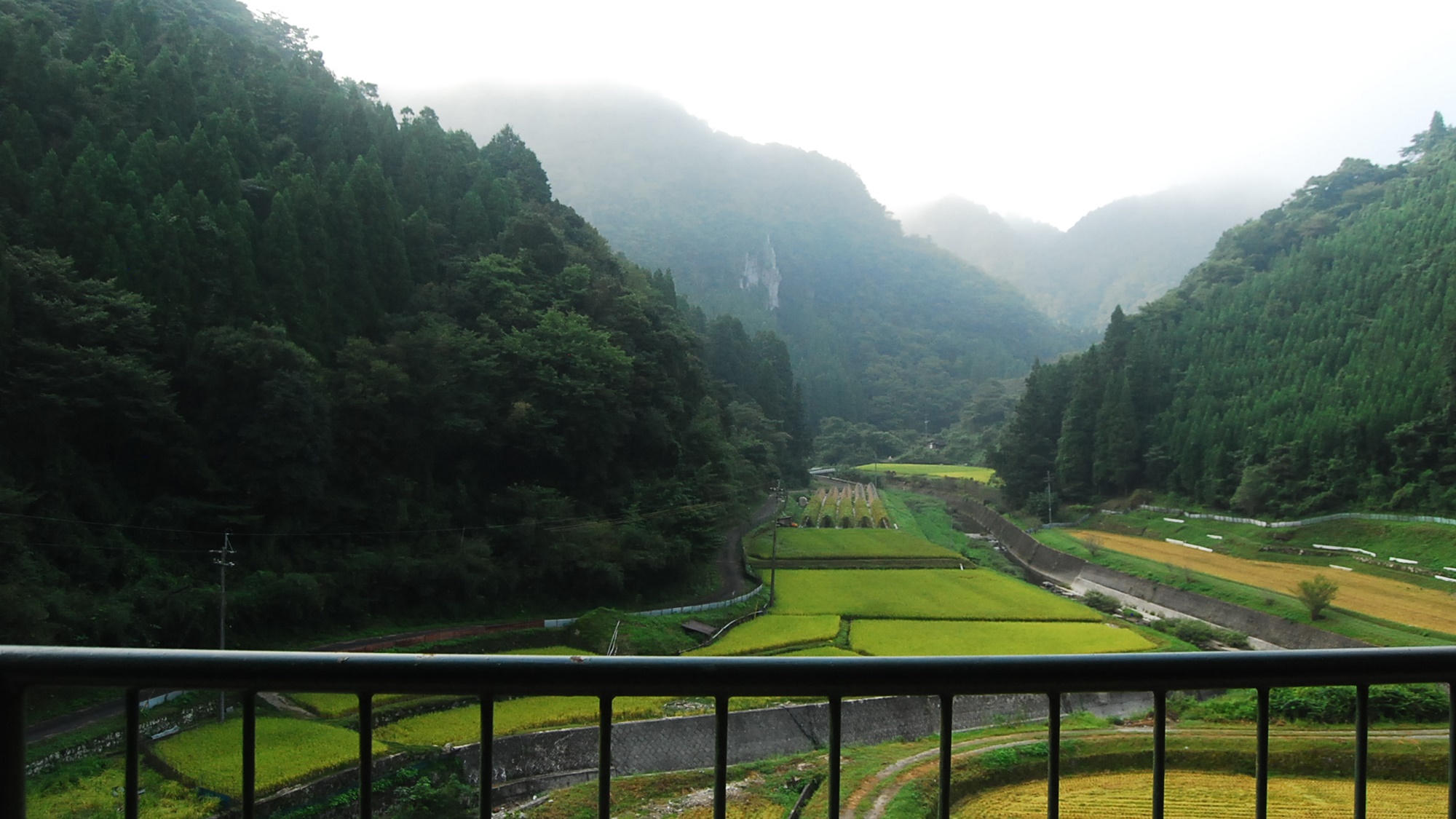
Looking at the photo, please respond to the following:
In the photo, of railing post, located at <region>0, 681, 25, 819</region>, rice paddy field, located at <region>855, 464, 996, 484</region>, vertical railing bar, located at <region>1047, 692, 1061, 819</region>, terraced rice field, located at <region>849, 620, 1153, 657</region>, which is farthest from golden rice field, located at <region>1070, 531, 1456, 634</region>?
rice paddy field, located at <region>855, 464, 996, 484</region>

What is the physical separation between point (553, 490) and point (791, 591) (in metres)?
8.24

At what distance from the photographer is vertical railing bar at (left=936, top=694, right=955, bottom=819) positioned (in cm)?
152

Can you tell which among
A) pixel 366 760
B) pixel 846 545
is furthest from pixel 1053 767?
pixel 846 545

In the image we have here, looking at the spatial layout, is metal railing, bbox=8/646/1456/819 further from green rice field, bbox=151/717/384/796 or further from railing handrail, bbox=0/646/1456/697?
green rice field, bbox=151/717/384/796

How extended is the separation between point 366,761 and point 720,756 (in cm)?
72

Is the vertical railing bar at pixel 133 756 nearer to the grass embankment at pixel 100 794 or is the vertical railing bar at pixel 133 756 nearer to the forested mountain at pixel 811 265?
the grass embankment at pixel 100 794

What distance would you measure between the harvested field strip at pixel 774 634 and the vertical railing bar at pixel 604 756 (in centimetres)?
1706

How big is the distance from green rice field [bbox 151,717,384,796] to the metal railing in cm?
728

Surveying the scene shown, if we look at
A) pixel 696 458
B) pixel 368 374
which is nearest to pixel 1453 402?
pixel 696 458

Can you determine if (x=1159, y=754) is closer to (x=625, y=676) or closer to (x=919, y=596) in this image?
(x=625, y=676)

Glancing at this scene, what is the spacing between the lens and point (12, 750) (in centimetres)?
146

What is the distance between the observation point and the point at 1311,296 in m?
43.4

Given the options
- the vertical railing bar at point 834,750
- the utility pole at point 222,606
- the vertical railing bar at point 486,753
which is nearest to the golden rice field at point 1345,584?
the vertical railing bar at point 834,750

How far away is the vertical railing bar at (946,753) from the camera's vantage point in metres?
1.52
